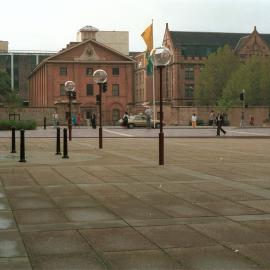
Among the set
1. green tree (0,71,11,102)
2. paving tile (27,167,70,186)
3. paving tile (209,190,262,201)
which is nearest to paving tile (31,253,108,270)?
paving tile (209,190,262,201)

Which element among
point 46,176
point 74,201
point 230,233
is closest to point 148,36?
point 46,176

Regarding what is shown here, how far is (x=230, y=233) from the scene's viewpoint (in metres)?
6.61

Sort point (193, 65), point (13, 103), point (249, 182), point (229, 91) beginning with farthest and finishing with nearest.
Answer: point (193, 65) < point (229, 91) < point (13, 103) < point (249, 182)

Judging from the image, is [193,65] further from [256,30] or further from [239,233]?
[239,233]

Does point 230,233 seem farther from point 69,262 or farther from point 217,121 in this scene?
point 217,121

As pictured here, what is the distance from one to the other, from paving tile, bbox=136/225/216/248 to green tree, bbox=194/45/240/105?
95.3 m

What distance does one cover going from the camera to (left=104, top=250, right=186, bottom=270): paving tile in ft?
17.1

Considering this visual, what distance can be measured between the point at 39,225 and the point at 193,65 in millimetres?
114043

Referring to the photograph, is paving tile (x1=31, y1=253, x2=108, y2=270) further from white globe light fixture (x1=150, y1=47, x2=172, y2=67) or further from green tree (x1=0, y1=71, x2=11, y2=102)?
green tree (x1=0, y1=71, x2=11, y2=102)

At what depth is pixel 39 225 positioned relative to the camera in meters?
7.09

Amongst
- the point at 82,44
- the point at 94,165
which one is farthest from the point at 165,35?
the point at 94,165

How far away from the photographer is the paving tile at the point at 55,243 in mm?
5797

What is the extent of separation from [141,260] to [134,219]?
2019 millimetres

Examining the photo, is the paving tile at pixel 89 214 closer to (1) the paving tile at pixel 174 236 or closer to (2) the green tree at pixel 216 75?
(1) the paving tile at pixel 174 236
